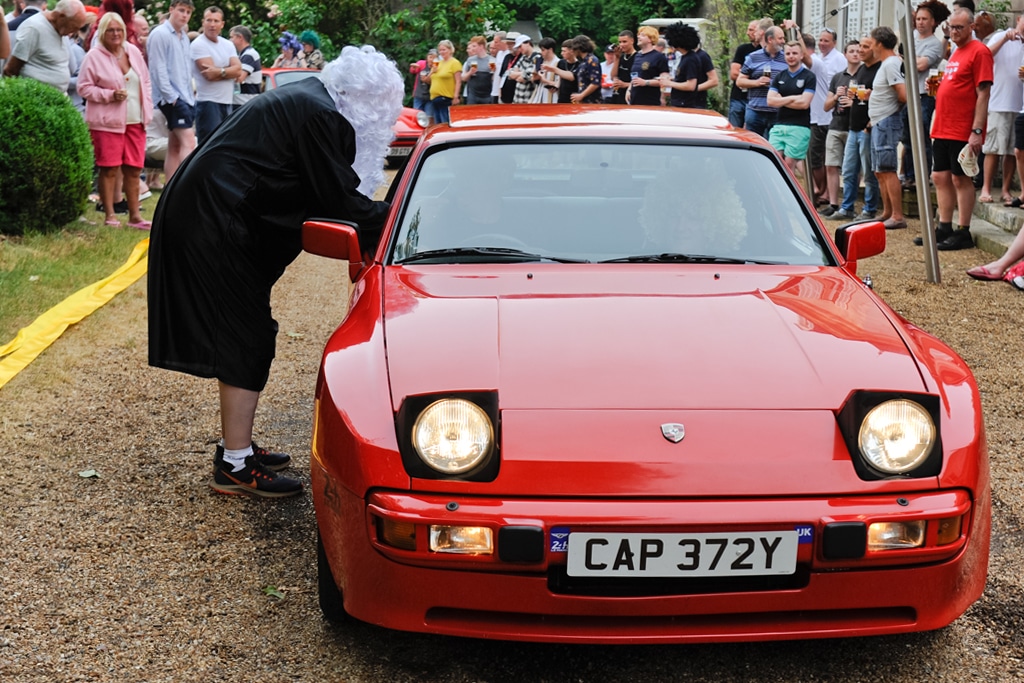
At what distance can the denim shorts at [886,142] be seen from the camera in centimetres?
1012

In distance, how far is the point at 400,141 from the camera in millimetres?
17250

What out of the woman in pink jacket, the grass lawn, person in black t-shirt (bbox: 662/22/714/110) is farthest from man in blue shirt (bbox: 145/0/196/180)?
person in black t-shirt (bbox: 662/22/714/110)

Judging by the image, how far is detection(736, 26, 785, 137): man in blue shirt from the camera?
39.1ft

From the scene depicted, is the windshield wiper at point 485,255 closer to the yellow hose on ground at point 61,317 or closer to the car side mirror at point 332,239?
the car side mirror at point 332,239

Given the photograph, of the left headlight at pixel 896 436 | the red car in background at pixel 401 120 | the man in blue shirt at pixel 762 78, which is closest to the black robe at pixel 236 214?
the left headlight at pixel 896 436

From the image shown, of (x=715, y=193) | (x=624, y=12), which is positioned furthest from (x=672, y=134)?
(x=624, y=12)

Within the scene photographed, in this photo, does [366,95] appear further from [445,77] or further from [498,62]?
[445,77]

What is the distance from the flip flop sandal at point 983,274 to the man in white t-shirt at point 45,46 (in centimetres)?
724

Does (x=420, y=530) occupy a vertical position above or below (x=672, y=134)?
below

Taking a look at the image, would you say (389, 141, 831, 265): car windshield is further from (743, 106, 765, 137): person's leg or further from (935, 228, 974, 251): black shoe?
(743, 106, 765, 137): person's leg

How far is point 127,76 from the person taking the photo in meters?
9.91

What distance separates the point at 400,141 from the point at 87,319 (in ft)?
34.9

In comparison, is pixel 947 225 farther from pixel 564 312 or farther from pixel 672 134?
pixel 564 312

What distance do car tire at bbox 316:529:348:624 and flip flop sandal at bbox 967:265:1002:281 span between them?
6.59 m
